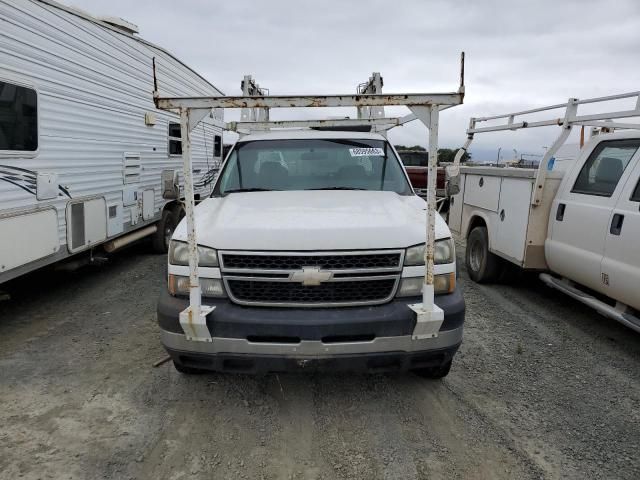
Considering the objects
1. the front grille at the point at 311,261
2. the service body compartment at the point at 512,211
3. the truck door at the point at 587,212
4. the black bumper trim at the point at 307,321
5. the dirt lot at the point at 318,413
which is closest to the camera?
the dirt lot at the point at 318,413

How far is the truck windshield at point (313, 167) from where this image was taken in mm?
4434

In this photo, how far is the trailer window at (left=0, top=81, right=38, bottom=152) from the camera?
167 inches

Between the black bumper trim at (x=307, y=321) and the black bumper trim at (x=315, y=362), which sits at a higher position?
the black bumper trim at (x=307, y=321)

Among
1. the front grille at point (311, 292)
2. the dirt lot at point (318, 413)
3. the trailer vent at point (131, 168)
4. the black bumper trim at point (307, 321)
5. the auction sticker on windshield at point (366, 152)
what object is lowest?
the dirt lot at point (318, 413)

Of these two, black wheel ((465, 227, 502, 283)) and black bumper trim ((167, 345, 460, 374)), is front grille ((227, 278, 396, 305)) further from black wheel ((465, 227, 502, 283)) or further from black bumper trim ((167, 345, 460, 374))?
black wheel ((465, 227, 502, 283))

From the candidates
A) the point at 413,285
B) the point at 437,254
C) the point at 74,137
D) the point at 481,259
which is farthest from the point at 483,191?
the point at 74,137

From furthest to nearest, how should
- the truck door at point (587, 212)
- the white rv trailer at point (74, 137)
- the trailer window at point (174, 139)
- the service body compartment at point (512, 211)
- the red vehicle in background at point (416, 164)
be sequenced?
the red vehicle in background at point (416, 164), the trailer window at point (174, 139), the service body compartment at point (512, 211), the truck door at point (587, 212), the white rv trailer at point (74, 137)

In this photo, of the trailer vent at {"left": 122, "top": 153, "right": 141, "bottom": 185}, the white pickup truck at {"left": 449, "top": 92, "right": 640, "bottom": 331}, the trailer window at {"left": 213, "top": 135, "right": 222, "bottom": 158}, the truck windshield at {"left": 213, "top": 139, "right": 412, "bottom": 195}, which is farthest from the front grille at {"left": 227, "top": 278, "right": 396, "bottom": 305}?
the trailer window at {"left": 213, "top": 135, "right": 222, "bottom": 158}

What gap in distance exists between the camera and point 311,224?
10.6ft

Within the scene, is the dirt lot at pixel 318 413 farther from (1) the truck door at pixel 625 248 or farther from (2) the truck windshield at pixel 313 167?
(2) the truck windshield at pixel 313 167

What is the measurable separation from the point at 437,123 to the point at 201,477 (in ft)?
8.09

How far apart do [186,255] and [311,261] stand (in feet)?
2.70

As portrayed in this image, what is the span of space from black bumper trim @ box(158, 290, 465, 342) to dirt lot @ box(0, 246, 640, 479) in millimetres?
652

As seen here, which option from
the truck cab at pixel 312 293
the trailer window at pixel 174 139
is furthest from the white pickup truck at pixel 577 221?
the trailer window at pixel 174 139
